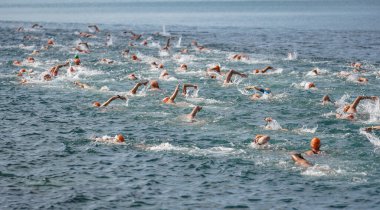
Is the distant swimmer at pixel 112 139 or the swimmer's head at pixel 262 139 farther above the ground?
the swimmer's head at pixel 262 139

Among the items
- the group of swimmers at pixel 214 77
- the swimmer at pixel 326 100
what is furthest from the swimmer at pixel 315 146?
the swimmer at pixel 326 100

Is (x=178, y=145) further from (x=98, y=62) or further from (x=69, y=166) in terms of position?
(x=98, y=62)

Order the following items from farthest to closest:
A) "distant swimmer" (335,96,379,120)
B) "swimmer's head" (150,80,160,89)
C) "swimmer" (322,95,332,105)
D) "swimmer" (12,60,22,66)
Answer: "swimmer" (12,60,22,66)
"swimmer's head" (150,80,160,89)
"swimmer" (322,95,332,105)
"distant swimmer" (335,96,379,120)

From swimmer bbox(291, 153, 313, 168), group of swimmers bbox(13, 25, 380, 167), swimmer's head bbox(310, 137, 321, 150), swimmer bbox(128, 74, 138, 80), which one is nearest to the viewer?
swimmer bbox(291, 153, 313, 168)

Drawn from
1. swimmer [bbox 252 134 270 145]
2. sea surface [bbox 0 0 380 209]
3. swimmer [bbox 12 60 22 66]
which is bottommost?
sea surface [bbox 0 0 380 209]

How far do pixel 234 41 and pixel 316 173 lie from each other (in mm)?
50320

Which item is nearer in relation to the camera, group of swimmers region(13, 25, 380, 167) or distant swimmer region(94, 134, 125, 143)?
group of swimmers region(13, 25, 380, 167)

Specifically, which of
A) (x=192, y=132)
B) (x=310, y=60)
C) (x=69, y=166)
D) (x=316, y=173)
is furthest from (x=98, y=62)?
(x=316, y=173)

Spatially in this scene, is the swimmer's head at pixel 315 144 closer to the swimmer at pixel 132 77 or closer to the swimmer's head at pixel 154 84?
the swimmer's head at pixel 154 84

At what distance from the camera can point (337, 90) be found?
1312 inches

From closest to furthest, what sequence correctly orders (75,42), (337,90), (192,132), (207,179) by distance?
(207,179)
(192,132)
(337,90)
(75,42)

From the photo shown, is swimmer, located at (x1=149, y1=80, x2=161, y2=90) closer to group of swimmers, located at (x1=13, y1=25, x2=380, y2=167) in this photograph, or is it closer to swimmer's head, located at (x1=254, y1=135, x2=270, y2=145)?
group of swimmers, located at (x1=13, y1=25, x2=380, y2=167)

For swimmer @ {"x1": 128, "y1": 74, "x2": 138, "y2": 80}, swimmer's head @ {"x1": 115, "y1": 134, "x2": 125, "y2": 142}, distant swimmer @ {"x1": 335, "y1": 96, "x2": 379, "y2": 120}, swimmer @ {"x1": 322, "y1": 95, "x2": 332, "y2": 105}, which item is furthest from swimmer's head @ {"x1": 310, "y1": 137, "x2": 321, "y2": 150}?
swimmer @ {"x1": 128, "y1": 74, "x2": 138, "y2": 80}

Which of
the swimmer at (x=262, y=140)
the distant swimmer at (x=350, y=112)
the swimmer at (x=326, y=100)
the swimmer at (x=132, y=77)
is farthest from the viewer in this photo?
the swimmer at (x=132, y=77)
